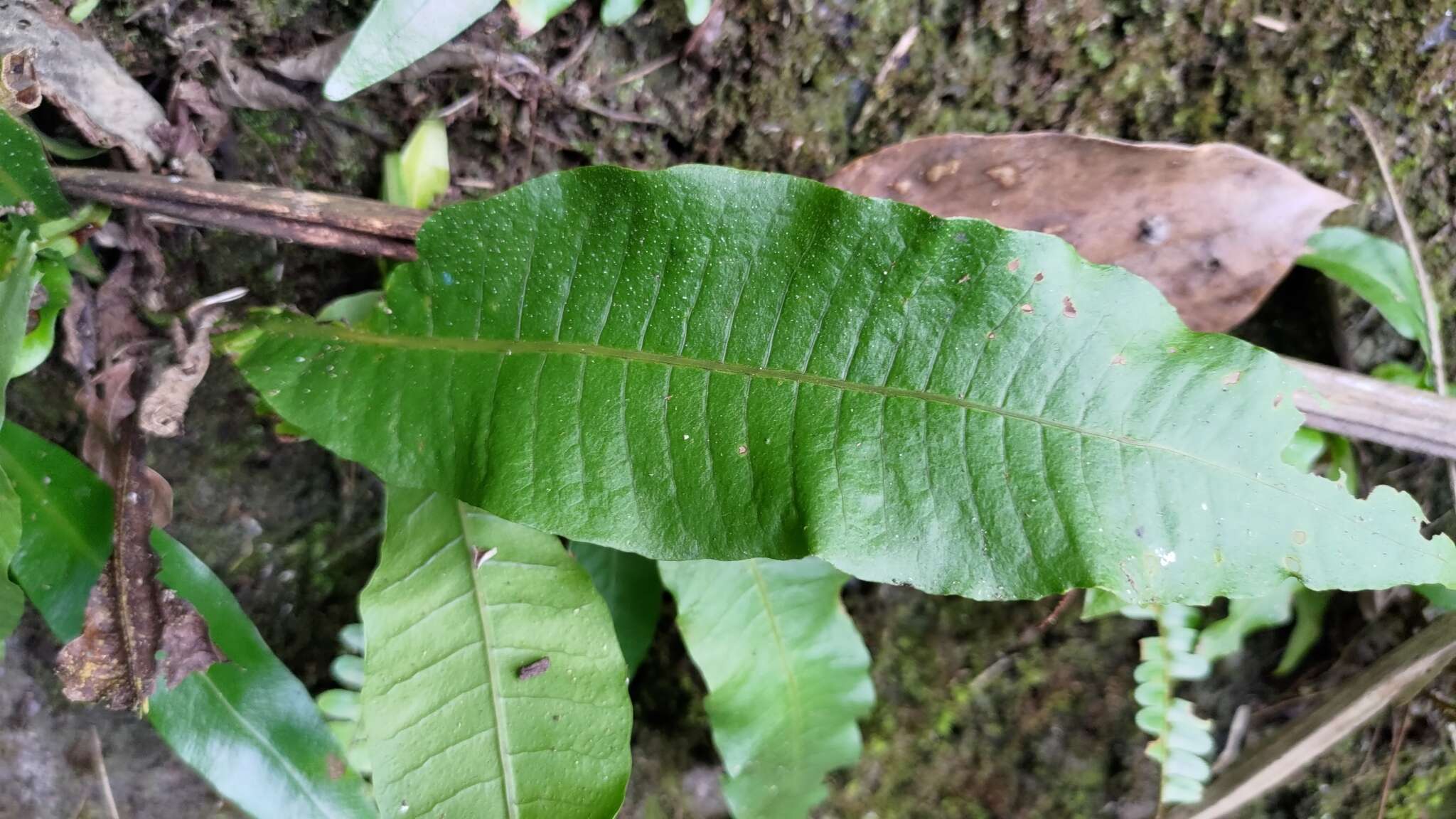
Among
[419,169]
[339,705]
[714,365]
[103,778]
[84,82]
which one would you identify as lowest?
[103,778]

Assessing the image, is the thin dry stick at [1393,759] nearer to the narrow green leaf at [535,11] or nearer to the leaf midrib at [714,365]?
the leaf midrib at [714,365]

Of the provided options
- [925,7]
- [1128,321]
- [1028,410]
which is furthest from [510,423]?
[925,7]

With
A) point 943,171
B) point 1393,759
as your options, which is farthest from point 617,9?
point 1393,759

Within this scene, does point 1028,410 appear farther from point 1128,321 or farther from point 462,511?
point 462,511

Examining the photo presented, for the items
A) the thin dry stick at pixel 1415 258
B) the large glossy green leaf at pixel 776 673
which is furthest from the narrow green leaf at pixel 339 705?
the thin dry stick at pixel 1415 258

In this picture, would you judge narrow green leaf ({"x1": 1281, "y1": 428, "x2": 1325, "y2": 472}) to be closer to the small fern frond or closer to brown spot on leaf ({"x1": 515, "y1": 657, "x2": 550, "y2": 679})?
the small fern frond

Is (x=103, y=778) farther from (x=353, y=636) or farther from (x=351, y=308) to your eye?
(x=351, y=308)

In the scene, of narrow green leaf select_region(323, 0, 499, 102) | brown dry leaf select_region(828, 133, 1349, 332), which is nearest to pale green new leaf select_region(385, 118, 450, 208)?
narrow green leaf select_region(323, 0, 499, 102)
